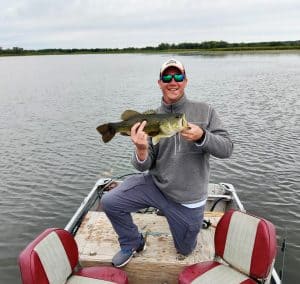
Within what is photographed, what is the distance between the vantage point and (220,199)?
7.40 metres

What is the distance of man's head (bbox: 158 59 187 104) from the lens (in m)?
4.81

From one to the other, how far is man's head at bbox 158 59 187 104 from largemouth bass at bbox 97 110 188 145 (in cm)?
51

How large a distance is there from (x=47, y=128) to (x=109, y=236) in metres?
13.2

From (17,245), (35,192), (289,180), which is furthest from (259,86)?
(17,245)

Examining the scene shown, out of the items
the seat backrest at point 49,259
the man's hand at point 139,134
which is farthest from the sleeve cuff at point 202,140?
the seat backrest at point 49,259

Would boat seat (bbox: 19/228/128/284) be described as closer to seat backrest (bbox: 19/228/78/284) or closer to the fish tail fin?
seat backrest (bbox: 19/228/78/284)

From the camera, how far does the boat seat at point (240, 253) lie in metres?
4.19


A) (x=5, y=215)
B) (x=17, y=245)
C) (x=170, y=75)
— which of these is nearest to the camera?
(x=170, y=75)

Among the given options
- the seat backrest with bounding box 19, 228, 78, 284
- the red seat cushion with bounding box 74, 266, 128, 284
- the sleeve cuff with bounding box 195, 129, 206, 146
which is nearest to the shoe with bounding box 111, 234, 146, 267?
the red seat cushion with bounding box 74, 266, 128, 284

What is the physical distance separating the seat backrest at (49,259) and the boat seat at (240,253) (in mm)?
1245

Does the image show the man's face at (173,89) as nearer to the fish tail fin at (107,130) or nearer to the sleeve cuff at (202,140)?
the sleeve cuff at (202,140)

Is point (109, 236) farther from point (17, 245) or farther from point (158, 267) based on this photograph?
point (17, 245)

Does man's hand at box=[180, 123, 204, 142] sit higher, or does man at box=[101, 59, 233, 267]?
man's hand at box=[180, 123, 204, 142]

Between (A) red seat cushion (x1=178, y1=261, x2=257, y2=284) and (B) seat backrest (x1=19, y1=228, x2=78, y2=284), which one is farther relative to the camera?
(A) red seat cushion (x1=178, y1=261, x2=257, y2=284)
